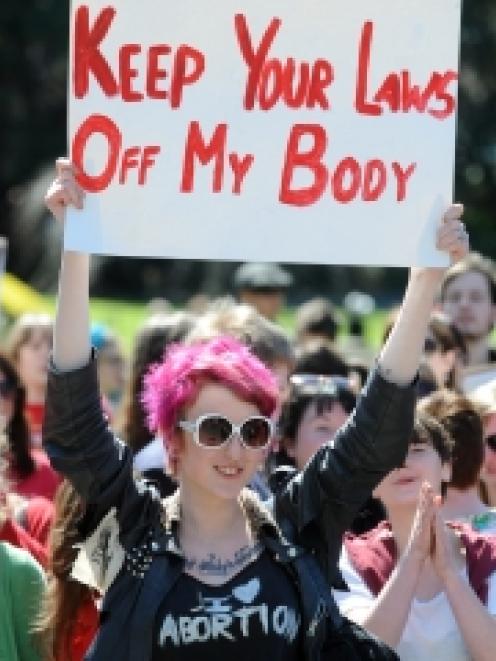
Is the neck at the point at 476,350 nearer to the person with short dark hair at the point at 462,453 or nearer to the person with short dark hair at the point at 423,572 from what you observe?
the person with short dark hair at the point at 462,453

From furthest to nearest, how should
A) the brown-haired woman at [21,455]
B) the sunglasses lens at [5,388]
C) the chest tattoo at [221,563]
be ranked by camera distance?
the sunglasses lens at [5,388] → the brown-haired woman at [21,455] → the chest tattoo at [221,563]

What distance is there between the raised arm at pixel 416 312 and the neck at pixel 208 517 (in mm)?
385

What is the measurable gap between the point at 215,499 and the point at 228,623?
10.5 inches

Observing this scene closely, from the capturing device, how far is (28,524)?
15.4 ft

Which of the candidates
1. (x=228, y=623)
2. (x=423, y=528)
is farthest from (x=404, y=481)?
(x=228, y=623)

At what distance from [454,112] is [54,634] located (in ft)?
4.55

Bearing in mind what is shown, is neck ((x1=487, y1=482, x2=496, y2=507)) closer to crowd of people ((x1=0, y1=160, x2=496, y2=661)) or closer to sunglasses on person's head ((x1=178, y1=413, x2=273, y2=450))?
crowd of people ((x1=0, y1=160, x2=496, y2=661))

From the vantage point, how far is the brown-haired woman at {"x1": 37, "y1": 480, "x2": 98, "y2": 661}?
154 inches

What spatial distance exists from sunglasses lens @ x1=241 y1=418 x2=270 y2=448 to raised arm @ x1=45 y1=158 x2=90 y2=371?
1.03 ft

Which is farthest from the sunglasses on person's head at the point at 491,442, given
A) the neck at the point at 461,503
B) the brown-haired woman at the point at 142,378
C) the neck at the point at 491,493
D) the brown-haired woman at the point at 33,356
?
the brown-haired woman at the point at 33,356

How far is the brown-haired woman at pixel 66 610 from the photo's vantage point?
12.9 ft

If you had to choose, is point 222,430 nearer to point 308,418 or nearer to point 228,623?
point 228,623

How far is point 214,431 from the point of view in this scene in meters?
3.35

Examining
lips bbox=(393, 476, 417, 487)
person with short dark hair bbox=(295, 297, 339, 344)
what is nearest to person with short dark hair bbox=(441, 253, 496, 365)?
person with short dark hair bbox=(295, 297, 339, 344)
